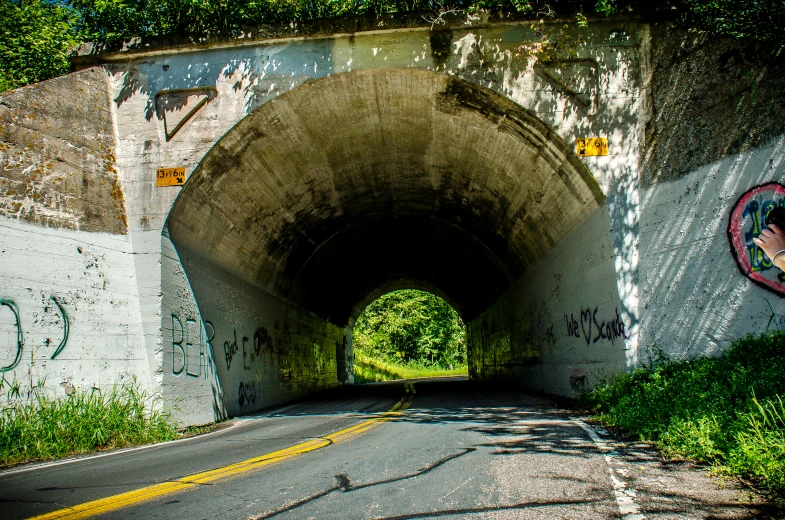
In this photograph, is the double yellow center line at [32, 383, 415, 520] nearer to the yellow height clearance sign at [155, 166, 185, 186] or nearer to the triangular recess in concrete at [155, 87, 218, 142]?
the yellow height clearance sign at [155, 166, 185, 186]

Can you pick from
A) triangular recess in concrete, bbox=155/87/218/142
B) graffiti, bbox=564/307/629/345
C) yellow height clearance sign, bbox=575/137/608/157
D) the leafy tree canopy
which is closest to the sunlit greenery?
triangular recess in concrete, bbox=155/87/218/142

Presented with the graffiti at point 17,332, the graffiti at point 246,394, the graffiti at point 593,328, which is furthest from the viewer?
the graffiti at point 246,394

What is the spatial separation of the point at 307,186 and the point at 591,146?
20.0 feet

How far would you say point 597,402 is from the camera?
30.4 ft

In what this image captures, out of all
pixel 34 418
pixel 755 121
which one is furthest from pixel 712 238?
pixel 34 418

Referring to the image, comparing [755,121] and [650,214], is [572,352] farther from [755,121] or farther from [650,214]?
[755,121]

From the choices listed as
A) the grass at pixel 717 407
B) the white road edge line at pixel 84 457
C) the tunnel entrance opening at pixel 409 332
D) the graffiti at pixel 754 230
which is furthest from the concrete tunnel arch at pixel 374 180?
the tunnel entrance opening at pixel 409 332

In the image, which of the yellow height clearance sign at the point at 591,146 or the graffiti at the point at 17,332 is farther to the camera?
the yellow height clearance sign at the point at 591,146

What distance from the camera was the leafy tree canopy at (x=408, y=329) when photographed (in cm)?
5112

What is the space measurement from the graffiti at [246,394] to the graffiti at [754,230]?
368 inches

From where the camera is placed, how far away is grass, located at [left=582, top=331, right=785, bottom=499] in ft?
14.5

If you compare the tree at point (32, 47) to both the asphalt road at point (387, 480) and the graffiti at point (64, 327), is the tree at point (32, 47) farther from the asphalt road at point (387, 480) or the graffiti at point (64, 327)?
the asphalt road at point (387, 480)

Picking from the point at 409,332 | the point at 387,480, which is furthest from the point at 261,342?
the point at 409,332

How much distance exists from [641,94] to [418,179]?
5667 mm
